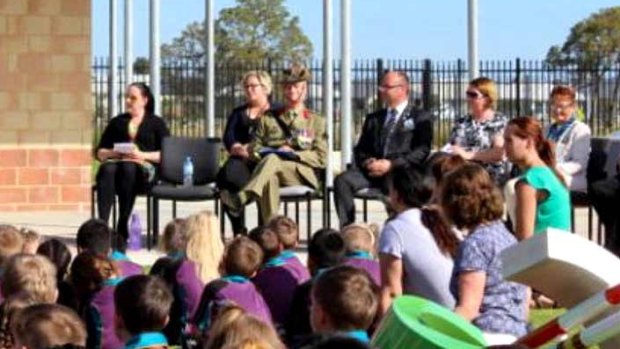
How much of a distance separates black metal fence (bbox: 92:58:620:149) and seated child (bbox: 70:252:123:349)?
645 inches

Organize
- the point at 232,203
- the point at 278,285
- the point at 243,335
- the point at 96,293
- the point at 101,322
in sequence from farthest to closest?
the point at 232,203 < the point at 278,285 < the point at 96,293 < the point at 101,322 < the point at 243,335

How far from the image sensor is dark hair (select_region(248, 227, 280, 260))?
8797 millimetres

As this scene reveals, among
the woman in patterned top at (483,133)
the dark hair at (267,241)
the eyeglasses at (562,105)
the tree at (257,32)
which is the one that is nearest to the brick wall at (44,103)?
the woman in patterned top at (483,133)

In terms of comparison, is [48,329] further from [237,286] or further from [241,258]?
[241,258]

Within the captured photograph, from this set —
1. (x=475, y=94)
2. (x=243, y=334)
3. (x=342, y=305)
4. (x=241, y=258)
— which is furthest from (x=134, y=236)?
(x=243, y=334)

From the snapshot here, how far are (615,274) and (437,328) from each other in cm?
63

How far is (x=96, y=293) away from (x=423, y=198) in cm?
160

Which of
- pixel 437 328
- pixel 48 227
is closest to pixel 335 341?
pixel 437 328

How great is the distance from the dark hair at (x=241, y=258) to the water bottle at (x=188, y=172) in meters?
6.22

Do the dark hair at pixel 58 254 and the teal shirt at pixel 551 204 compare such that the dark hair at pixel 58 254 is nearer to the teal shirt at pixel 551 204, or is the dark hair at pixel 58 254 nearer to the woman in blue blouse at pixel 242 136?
the teal shirt at pixel 551 204

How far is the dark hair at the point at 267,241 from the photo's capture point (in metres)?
8.80

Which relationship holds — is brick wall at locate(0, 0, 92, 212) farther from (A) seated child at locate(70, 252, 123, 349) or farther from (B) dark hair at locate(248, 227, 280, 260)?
(A) seated child at locate(70, 252, 123, 349)

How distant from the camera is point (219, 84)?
28.7 m

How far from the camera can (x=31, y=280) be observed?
7055 millimetres
